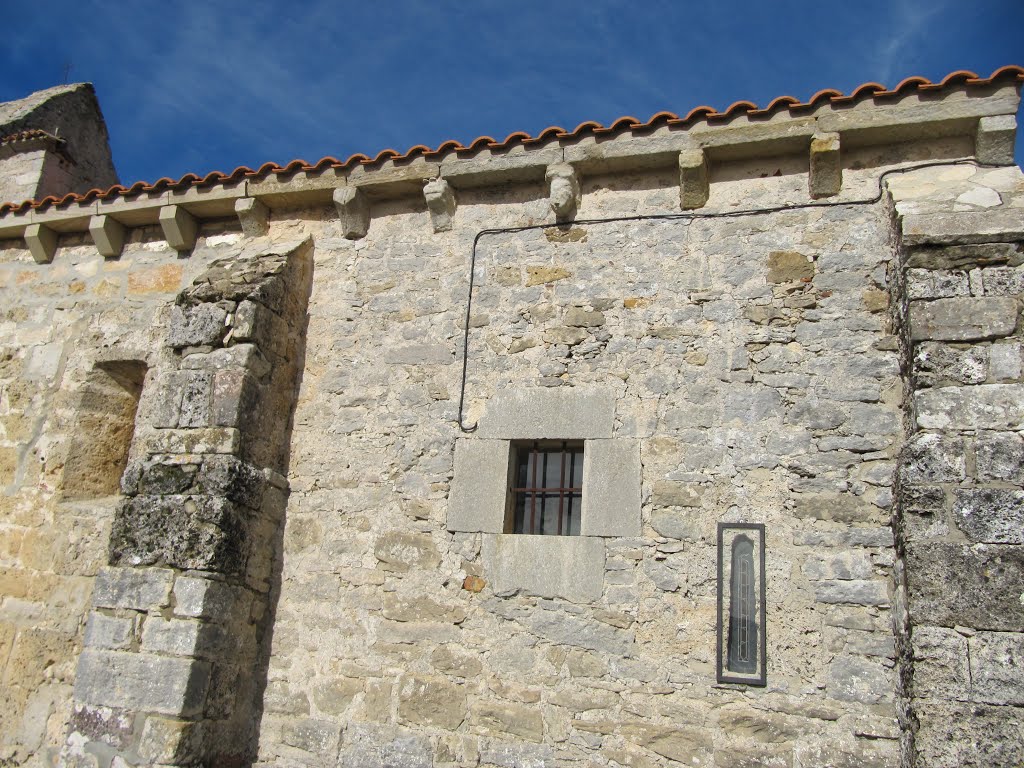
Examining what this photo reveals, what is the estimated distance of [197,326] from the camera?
5559 mm

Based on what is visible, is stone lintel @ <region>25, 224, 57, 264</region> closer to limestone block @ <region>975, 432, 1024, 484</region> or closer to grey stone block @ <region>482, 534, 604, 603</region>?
grey stone block @ <region>482, 534, 604, 603</region>

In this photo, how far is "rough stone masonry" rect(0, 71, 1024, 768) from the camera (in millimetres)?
4094

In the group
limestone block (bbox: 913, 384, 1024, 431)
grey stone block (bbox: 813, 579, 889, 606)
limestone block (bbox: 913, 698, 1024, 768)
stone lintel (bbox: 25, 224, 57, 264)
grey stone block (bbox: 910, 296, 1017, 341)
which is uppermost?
stone lintel (bbox: 25, 224, 57, 264)

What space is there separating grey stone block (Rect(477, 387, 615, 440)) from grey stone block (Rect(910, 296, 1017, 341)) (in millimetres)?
1798

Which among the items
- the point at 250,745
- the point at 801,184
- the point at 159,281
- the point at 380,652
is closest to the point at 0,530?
the point at 159,281

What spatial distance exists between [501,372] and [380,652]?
6.36ft

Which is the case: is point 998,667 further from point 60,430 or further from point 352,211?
point 60,430

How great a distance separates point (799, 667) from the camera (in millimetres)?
4266

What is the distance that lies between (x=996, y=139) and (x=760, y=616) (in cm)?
314

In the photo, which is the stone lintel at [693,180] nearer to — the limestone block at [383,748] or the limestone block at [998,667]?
the limestone block at [998,667]

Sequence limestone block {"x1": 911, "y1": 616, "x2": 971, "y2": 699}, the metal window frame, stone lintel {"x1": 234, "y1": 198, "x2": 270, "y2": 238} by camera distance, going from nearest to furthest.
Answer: limestone block {"x1": 911, "y1": 616, "x2": 971, "y2": 699} < the metal window frame < stone lintel {"x1": 234, "y1": 198, "x2": 270, "y2": 238}

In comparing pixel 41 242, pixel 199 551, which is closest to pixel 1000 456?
pixel 199 551

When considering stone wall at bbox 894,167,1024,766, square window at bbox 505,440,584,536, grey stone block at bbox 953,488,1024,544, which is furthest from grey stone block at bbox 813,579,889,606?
square window at bbox 505,440,584,536

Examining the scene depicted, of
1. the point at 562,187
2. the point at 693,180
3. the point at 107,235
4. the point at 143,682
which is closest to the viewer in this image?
the point at 143,682
